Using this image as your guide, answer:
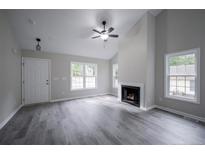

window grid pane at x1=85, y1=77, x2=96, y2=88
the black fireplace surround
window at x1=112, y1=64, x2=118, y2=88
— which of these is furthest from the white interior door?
window at x1=112, y1=64, x2=118, y2=88

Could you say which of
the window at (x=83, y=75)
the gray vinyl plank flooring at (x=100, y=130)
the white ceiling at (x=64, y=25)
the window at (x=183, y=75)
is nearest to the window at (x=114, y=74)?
the window at (x=83, y=75)

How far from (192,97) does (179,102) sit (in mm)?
373

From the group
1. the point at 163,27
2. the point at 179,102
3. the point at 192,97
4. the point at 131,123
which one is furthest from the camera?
the point at 163,27

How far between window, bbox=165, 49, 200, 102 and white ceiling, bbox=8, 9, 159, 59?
6.66ft

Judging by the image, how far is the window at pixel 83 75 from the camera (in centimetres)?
530

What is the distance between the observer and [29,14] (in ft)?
8.67

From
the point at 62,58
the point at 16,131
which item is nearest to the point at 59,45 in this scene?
the point at 62,58

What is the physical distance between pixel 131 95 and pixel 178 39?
261 centimetres

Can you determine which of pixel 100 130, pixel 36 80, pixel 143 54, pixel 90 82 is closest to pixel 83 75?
pixel 90 82

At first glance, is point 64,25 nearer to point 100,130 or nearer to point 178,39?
point 100,130

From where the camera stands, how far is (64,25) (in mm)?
3238

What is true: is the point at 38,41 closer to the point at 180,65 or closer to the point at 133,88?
the point at 133,88

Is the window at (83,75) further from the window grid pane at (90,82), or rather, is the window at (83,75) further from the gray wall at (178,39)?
the gray wall at (178,39)
